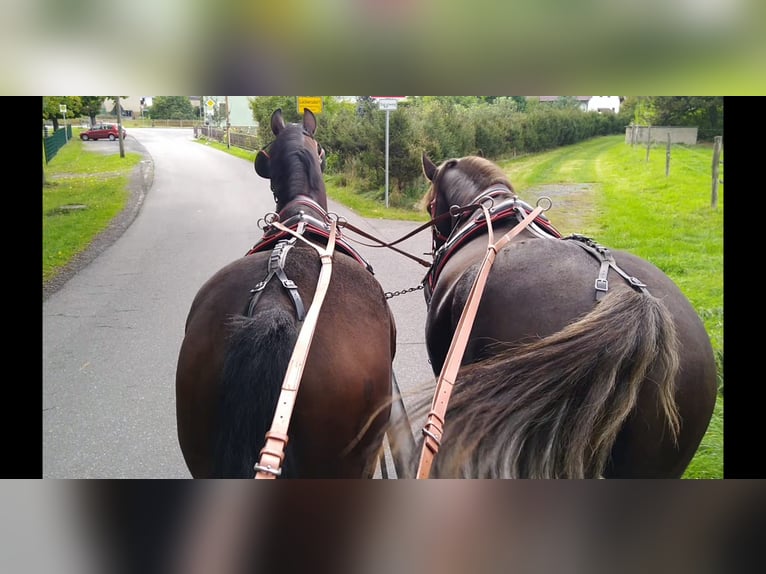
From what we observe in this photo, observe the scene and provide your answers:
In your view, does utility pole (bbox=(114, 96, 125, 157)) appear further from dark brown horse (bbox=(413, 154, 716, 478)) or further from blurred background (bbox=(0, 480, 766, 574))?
dark brown horse (bbox=(413, 154, 716, 478))

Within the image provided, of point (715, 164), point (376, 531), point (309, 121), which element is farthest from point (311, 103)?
point (376, 531)

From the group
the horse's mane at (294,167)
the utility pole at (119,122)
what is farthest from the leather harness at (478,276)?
the utility pole at (119,122)

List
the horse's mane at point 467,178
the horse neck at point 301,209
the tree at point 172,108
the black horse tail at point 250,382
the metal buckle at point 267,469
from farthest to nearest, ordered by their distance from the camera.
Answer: the horse's mane at point 467,178
the tree at point 172,108
the horse neck at point 301,209
the black horse tail at point 250,382
the metal buckle at point 267,469

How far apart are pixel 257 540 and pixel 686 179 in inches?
97.2

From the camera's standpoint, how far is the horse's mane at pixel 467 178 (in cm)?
271

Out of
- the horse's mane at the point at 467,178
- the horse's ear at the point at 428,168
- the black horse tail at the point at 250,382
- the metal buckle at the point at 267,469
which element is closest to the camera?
the metal buckle at the point at 267,469

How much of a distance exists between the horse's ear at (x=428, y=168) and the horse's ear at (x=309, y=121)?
52cm

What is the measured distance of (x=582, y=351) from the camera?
1812mm

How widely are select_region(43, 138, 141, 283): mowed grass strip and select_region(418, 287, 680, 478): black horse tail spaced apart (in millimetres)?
1783

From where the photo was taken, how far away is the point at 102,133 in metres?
2.70

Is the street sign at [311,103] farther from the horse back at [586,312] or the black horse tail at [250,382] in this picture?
the black horse tail at [250,382]

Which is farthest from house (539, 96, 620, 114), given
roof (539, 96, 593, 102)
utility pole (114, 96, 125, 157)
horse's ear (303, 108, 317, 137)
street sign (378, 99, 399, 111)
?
utility pole (114, 96, 125, 157)

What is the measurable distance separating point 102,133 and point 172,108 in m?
0.34
